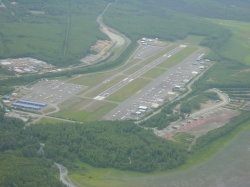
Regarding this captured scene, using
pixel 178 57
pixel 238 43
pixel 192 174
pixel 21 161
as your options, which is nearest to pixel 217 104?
pixel 192 174

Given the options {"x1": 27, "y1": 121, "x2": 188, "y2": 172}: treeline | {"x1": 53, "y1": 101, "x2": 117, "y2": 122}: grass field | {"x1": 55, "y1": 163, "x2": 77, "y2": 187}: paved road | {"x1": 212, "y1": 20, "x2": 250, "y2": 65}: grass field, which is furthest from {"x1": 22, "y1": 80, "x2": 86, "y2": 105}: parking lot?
{"x1": 212, "y1": 20, "x2": 250, "y2": 65}: grass field

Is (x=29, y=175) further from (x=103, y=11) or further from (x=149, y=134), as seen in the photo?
(x=103, y=11)

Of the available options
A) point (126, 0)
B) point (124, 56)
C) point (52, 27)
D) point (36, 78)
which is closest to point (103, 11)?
point (126, 0)

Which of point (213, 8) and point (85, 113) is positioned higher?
point (213, 8)

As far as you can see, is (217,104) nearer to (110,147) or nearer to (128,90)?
(128,90)

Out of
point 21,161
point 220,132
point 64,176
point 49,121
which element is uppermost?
point 220,132

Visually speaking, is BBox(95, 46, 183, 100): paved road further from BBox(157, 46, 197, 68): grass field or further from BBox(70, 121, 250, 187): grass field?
BBox(70, 121, 250, 187): grass field
